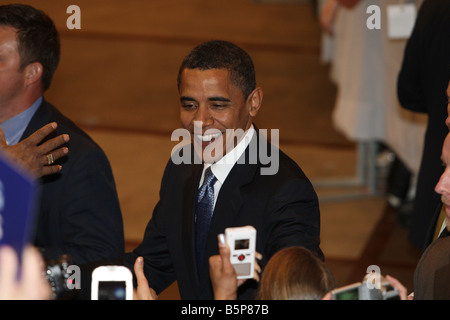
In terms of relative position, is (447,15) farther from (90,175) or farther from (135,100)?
(135,100)

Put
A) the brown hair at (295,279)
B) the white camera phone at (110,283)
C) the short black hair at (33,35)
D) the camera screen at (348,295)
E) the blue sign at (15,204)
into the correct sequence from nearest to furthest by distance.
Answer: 1. the blue sign at (15,204)
2. the camera screen at (348,295)
3. the brown hair at (295,279)
4. the white camera phone at (110,283)
5. the short black hair at (33,35)

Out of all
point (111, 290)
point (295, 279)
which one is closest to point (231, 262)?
point (295, 279)

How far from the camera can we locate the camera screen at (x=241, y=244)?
6.45 ft

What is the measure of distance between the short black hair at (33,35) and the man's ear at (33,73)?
0.01 meters

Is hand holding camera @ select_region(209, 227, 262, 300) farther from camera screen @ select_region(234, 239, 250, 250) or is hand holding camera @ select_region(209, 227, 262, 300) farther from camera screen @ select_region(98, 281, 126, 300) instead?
camera screen @ select_region(98, 281, 126, 300)

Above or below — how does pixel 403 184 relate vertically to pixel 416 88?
below

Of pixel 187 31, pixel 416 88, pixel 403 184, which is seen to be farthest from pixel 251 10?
pixel 416 88

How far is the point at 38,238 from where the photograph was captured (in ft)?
9.80

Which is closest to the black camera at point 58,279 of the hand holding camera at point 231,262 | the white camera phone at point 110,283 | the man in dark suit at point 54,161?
the white camera phone at point 110,283

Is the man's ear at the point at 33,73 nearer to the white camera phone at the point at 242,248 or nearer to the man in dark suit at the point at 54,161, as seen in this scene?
the man in dark suit at the point at 54,161

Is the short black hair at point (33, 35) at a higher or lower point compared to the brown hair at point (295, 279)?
higher

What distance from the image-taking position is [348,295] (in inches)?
68.5

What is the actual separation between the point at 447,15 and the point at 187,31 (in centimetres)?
811
